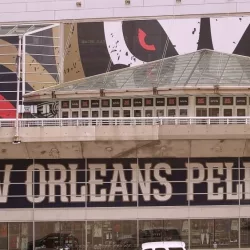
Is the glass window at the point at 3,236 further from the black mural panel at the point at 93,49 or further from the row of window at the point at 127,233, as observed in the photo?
the black mural panel at the point at 93,49

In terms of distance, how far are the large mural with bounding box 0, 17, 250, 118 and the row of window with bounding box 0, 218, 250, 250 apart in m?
10.1

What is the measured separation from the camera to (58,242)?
34406 millimetres

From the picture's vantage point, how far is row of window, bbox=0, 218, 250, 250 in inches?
1341

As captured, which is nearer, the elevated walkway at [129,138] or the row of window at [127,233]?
the elevated walkway at [129,138]

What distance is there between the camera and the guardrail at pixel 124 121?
1294 inches

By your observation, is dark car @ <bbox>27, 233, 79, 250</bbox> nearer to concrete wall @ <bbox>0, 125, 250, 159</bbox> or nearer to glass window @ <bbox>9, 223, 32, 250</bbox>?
glass window @ <bbox>9, 223, 32, 250</bbox>

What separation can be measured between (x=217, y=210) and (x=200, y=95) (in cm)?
660

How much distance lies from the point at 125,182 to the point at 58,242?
5.05 m

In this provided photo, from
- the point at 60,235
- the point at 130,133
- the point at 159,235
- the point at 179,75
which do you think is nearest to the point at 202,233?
the point at 159,235

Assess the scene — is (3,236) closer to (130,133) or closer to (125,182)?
(125,182)

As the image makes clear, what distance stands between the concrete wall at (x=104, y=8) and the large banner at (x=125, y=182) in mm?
12585

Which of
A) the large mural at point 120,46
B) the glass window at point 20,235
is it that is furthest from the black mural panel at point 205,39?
the glass window at point 20,235

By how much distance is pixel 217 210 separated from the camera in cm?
3388

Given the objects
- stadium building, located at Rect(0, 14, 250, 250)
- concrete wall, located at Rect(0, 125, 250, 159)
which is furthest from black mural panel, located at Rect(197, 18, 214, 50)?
concrete wall, located at Rect(0, 125, 250, 159)
